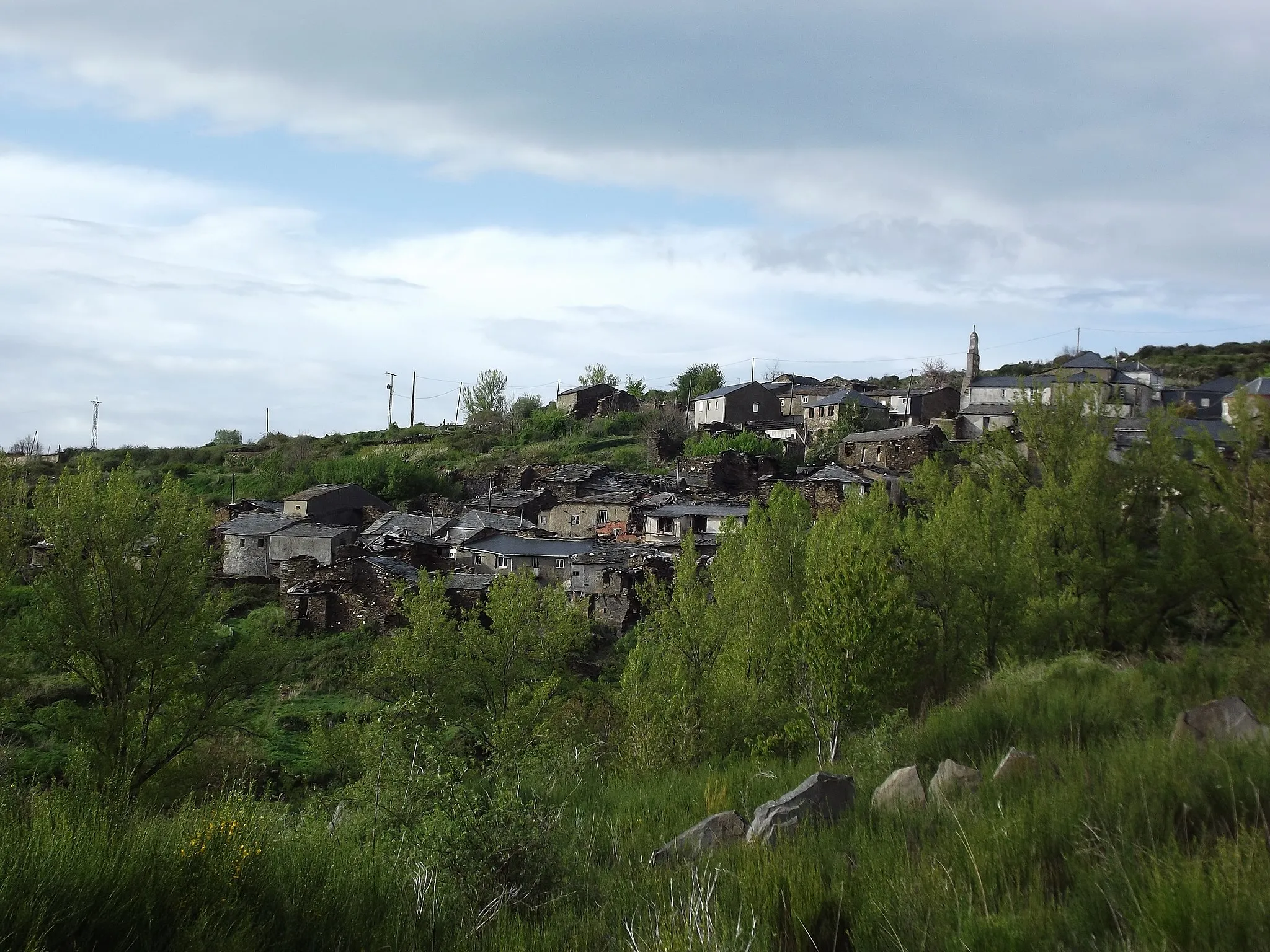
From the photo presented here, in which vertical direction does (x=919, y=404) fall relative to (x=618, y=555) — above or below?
above

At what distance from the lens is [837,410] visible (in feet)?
214

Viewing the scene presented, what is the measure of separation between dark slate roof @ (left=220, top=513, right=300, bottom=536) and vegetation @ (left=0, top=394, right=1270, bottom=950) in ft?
27.2

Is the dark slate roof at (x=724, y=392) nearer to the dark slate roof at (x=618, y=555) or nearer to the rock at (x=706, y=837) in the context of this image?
the dark slate roof at (x=618, y=555)

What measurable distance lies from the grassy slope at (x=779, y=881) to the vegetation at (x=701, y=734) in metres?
0.03

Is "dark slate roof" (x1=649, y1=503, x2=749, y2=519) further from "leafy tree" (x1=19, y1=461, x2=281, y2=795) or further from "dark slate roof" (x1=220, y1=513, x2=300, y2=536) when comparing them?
"leafy tree" (x1=19, y1=461, x2=281, y2=795)

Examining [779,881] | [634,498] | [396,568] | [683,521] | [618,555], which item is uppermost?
[634,498]

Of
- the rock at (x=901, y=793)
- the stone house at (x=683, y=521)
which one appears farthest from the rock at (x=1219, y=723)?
the stone house at (x=683, y=521)

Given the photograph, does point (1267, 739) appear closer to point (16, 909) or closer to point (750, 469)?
point (16, 909)

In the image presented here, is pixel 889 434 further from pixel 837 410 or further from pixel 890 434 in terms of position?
pixel 837 410

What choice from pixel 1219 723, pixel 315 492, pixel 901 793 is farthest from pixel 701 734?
pixel 315 492

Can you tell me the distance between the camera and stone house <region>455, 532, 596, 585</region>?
40969mm

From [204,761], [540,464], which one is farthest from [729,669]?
[540,464]

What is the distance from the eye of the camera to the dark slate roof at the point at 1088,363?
218ft

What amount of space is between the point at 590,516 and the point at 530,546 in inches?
359
